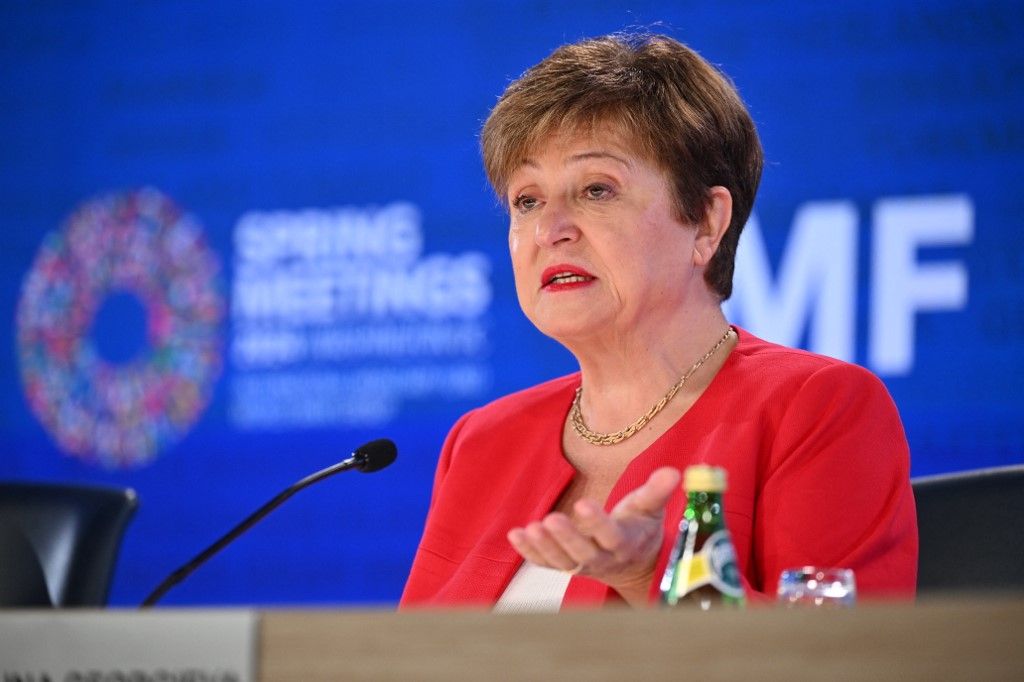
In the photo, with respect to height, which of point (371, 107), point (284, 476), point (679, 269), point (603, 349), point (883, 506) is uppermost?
point (371, 107)

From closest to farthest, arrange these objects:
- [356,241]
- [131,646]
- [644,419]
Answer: [131,646] < [644,419] < [356,241]

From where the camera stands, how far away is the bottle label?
109 cm

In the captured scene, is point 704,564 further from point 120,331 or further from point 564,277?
point 120,331

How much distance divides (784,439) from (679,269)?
0.37 meters

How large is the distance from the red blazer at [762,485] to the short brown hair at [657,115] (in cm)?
23

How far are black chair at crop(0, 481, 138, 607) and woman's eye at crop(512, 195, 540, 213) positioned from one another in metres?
Result: 0.78

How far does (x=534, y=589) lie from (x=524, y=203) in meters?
0.60

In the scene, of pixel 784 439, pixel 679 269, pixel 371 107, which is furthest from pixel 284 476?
pixel 784 439

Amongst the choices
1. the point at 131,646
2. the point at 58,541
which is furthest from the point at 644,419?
the point at 131,646

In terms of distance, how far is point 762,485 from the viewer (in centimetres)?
166

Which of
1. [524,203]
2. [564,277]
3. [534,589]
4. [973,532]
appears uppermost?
[524,203]

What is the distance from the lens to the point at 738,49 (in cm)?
317

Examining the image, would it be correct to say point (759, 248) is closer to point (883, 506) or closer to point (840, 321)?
point (840, 321)

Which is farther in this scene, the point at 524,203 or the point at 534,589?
the point at 524,203
